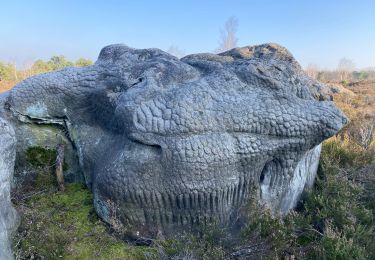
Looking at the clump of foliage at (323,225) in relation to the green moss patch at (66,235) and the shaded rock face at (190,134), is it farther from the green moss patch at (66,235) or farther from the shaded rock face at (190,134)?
the green moss patch at (66,235)

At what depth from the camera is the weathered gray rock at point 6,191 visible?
3.76 meters

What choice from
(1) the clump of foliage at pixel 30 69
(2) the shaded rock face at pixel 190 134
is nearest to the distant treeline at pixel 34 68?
(1) the clump of foliage at pixel 30 69

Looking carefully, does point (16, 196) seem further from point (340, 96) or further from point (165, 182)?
point (340, 96)

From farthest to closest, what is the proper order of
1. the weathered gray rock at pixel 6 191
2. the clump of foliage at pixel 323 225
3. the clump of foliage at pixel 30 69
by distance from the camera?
the clump of foliage at pixel 30 69, the clump of foliage at pixel 323 225, the weathered gray rock at pixel 6 191

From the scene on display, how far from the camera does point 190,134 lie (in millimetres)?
4145

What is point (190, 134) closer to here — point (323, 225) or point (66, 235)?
point (66, 235)

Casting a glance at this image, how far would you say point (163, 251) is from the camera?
381 centimetres

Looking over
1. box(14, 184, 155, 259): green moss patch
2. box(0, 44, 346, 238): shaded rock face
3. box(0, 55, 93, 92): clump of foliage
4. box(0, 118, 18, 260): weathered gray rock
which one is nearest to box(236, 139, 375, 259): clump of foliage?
box(0, 44, 346, 238): shaded rock face

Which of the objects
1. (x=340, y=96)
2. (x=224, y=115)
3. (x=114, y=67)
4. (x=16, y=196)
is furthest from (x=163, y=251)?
(x=340, y=96)

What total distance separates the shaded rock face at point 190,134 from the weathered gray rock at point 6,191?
1.06 m

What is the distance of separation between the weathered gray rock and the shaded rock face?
1.06 m

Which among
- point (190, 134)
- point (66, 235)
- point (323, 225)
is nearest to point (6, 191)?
point (66, 235)

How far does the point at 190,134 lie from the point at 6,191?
224cm

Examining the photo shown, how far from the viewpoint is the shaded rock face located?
13.6 feet
